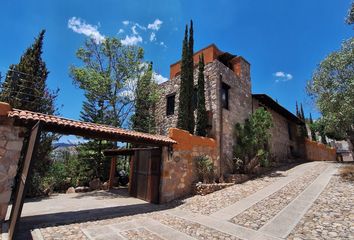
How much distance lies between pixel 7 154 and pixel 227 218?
661 cm

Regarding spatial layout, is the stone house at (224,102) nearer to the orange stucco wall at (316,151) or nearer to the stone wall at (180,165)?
the stone wall at (180,165)

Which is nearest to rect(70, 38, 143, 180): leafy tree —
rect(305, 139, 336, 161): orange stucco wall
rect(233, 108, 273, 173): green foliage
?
rect(233, 108, 273, 173): green foliage

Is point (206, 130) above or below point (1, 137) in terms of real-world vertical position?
above

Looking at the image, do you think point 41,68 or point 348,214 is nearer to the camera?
point 348,214

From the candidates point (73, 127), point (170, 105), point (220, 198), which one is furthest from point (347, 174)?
point (73, 127)

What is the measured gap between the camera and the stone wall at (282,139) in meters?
18.8

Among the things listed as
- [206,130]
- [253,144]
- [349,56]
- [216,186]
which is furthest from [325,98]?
[216,186]

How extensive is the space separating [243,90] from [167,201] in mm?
10586

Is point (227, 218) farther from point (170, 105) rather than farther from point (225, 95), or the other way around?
point (170, 105)

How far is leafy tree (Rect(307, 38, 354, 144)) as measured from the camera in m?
10.3

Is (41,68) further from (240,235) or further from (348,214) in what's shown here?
(348,214)

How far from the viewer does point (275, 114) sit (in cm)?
2069

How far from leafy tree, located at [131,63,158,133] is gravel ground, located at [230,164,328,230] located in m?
9.88

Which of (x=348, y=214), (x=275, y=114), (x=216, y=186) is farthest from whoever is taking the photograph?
(x=275, y=114)
